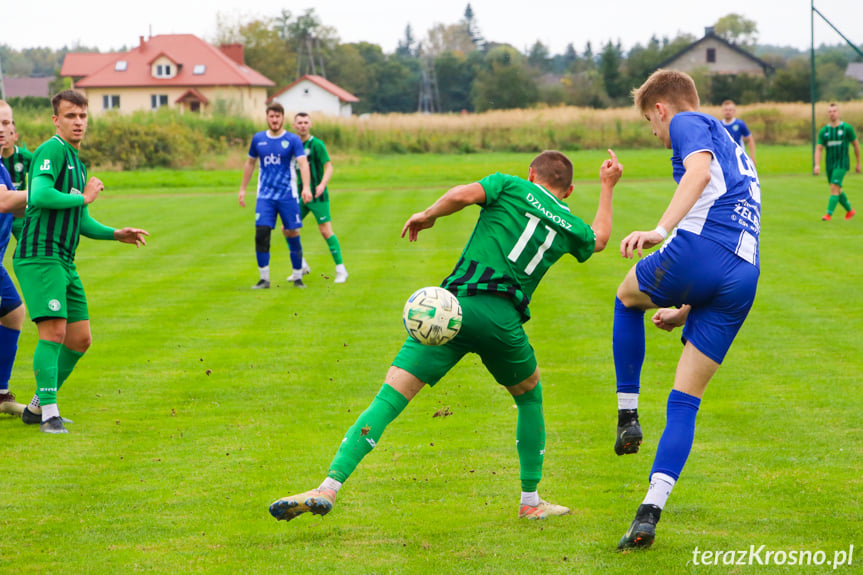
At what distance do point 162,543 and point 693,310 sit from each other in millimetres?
2950

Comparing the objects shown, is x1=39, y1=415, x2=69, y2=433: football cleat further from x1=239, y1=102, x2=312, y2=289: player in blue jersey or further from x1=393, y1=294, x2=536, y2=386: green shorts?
x1=239, y1=102, x2=312, y2=289: player in blue jersey

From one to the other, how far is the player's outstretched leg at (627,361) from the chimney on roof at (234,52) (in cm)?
9294

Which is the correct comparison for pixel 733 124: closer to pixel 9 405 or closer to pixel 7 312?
pixel 7 312

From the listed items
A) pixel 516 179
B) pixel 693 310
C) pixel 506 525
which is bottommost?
pixel 506 525

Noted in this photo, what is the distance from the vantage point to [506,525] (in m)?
5.09

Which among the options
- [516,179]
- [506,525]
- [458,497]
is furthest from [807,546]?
[516,179]

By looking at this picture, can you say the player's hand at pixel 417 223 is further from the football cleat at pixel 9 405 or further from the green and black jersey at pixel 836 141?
the green and black jersey at pixel 836 141

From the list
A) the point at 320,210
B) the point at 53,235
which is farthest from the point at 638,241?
the point at 320,210

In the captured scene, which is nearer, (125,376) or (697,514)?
(697,514)

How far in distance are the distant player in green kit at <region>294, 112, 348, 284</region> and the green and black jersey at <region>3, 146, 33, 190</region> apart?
19.7 ft

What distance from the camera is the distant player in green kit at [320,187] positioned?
14.2m

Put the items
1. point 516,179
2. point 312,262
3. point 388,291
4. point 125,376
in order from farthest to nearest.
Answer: point 312,262 → point 388,291 → point 125,376 → point 516,179

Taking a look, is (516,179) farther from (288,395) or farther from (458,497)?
(288,395)

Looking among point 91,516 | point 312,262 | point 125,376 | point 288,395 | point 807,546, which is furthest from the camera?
point 312,262
